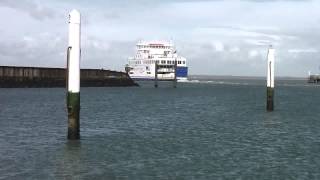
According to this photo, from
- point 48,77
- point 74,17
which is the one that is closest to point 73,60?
point 74,17

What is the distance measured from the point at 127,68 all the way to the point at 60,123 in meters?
142

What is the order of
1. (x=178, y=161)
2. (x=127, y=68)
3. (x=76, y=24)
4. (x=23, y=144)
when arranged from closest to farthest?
(x=178, y=161) < (x=76, y=24) < (x=23, y=144) < (x=127, y=68)

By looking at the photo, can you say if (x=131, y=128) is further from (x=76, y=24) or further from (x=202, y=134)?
(x=76, y=24)

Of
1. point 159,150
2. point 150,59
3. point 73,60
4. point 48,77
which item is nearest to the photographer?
point 73,60

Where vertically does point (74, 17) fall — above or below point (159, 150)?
above

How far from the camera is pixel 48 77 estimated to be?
122 meters

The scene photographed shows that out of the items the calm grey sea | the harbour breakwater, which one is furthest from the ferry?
the calm grey sea

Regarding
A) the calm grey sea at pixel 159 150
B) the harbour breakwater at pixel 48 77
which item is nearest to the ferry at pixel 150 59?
the harbour breakwater at pixel 48 77

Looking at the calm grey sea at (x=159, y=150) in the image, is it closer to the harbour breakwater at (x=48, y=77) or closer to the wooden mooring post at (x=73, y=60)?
the wooden mooring post at (x=73, y=60)

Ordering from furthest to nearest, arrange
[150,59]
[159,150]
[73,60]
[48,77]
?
[150,59], [48,77], [159,150], [73,60]

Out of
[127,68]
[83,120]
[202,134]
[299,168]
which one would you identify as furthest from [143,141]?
[127,68]

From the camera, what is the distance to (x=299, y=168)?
2352cm

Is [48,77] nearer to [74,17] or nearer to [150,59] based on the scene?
[150,59]

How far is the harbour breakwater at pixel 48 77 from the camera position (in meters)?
113
